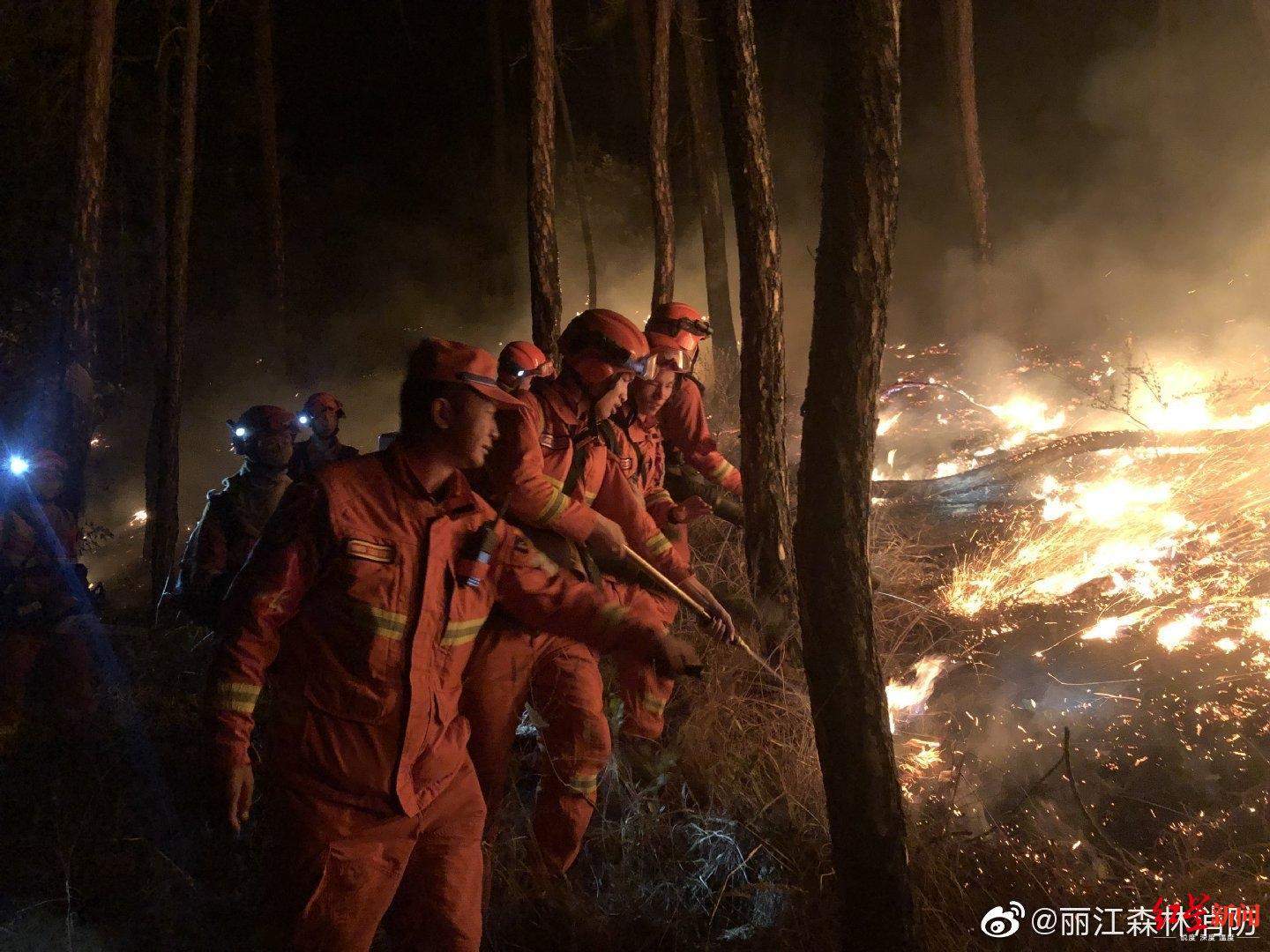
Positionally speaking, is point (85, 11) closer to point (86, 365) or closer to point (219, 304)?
point (86, 365)

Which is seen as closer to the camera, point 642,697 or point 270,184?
point 642,697

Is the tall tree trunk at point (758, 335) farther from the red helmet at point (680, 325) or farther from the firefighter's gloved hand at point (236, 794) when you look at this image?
the firefighter's gloved hand at point (236, 794)

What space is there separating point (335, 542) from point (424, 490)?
322mm

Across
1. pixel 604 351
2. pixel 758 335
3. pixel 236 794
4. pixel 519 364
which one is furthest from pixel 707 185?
pixel 236 794

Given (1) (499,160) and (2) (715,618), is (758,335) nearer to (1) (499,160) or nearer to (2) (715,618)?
(2) (715,618)

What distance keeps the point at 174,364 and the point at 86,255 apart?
6.01ft

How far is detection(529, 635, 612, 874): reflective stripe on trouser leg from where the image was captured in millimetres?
3576

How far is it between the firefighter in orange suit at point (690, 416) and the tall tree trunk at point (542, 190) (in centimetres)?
205

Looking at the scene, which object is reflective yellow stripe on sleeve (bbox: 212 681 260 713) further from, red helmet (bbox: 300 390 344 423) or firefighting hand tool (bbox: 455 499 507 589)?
red helmet (bbox: 300 390 344 423)

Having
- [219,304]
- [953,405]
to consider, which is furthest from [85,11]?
[219,304]

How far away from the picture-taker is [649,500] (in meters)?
4.88

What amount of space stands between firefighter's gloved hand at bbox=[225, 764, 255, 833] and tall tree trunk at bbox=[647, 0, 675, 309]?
9.74 m

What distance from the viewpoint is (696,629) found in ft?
17.5

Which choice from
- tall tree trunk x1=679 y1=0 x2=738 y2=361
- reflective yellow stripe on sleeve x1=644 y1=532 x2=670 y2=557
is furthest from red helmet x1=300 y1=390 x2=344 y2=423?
tall tree trunk x1=679 y1=0 x2=738 y2=361
